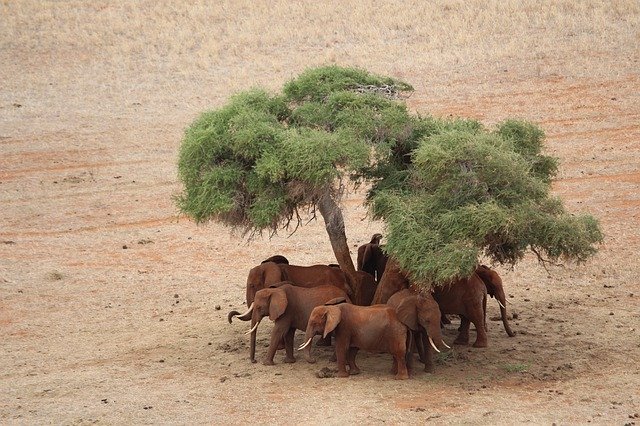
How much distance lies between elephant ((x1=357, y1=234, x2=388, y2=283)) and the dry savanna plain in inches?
63.5

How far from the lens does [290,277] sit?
50.1 feet

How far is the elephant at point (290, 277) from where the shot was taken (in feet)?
49.8

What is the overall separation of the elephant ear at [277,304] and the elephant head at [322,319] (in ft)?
1.68

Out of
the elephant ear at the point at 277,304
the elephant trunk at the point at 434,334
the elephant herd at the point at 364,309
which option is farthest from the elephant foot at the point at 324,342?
the elephant trunk at the point at 434,334

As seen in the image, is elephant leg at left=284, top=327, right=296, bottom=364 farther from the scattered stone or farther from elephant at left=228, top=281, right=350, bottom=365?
the scattered stone

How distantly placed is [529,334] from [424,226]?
3109 millimetres

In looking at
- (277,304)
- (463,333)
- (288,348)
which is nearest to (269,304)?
(277,304)

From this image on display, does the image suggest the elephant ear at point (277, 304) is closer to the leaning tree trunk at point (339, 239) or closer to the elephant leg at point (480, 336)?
the leaning tree trunk at point (339, 239)


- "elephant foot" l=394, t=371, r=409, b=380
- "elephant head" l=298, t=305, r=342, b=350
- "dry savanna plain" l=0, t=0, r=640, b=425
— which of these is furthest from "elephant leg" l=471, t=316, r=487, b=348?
"elephant head" l=298, t=305, r=342, b=350

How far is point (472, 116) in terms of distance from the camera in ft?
93.4

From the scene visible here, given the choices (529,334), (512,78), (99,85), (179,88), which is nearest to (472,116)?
(512,78)

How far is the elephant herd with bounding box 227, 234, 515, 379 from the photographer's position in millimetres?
13594

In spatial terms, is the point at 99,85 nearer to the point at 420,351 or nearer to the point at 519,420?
the point at 420,351

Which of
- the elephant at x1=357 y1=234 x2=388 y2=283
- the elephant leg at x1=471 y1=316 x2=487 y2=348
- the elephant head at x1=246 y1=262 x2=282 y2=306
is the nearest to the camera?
the elephant leg at x1=471 y1=316 x2=487 y2=348
